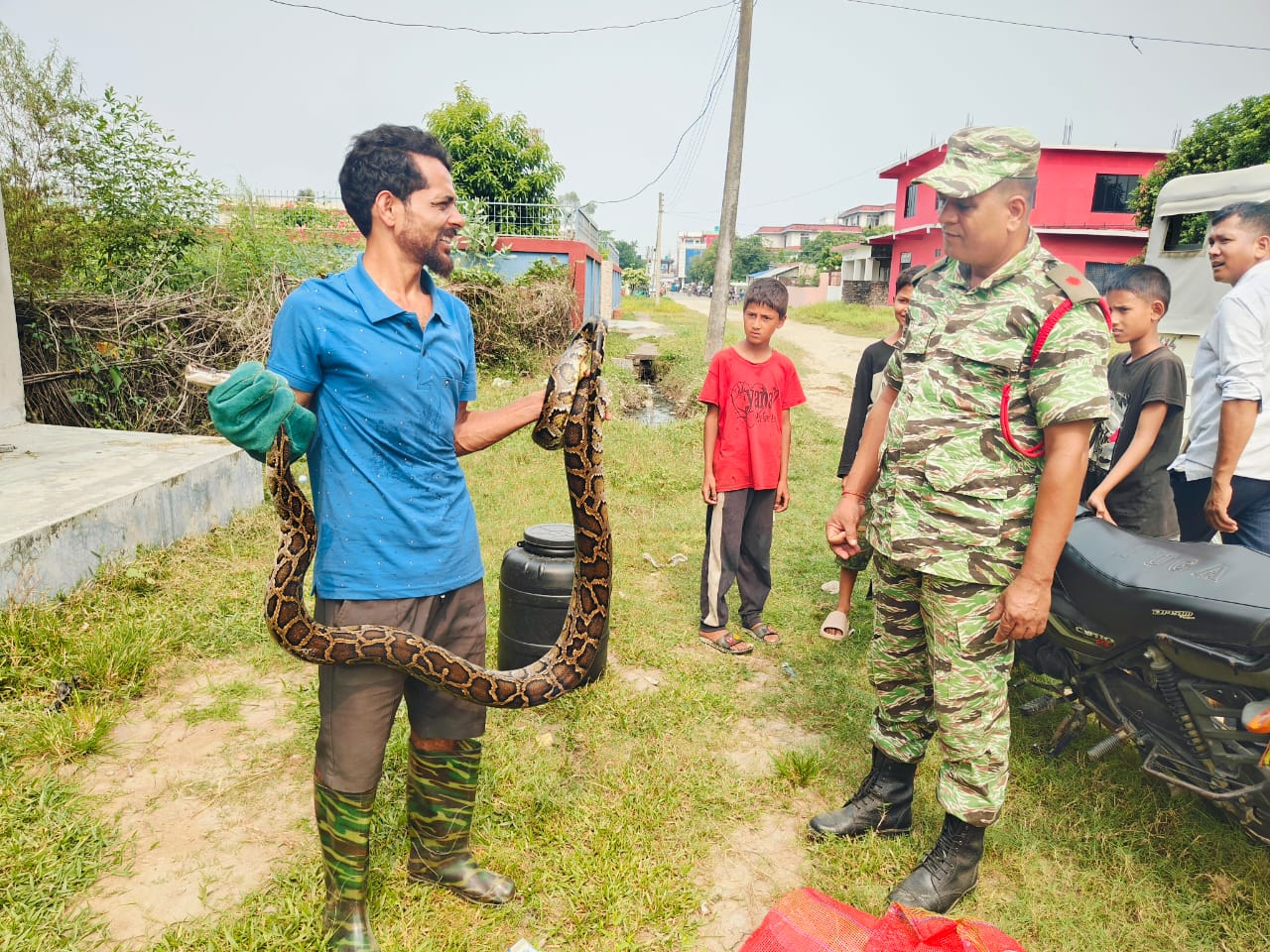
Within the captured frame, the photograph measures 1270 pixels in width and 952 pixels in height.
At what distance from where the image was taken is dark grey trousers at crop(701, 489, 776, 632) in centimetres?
514

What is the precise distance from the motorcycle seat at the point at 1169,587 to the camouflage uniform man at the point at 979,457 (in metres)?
0.61

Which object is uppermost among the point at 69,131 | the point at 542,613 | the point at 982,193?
the point at 69,131

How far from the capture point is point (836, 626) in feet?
17.2

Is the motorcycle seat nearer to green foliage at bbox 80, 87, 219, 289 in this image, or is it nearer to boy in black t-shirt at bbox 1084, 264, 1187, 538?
boy in black t-shirt at bbox 1084, 264, 1187, 538

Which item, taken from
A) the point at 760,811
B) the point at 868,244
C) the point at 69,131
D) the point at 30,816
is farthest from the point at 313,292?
the point at 868,244

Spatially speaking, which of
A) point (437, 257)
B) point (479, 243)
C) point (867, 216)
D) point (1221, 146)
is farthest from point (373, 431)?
point (867, 216)

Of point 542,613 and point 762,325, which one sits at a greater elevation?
point 762,325

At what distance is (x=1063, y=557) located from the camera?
345 cm

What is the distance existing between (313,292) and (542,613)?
2.43 metres

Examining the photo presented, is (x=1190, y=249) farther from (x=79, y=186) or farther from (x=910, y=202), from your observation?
(x=910, y=202)

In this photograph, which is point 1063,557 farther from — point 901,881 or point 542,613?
point 542,613

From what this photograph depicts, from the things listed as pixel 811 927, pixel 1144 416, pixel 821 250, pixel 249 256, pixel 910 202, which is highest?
pixel 821 250

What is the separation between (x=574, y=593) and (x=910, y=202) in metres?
44.3

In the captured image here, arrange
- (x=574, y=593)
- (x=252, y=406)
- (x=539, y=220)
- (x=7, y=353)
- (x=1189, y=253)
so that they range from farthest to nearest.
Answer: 1. (x=539, y=220)
2. (x=1189, y=253)
3. (x=7, y=353)
4. (x=574, y=593)
5. (x=252, y=406)
